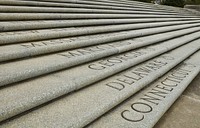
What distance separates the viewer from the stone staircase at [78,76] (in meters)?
2.24

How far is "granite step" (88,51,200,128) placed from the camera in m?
2.48

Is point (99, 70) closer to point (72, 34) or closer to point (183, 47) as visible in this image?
point (72, 34)

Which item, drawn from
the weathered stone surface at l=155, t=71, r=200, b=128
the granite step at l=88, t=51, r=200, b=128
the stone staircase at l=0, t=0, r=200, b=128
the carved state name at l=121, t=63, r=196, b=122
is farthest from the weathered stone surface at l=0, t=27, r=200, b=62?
the weathered stone surface at l=155, t=71, r=200, b=128

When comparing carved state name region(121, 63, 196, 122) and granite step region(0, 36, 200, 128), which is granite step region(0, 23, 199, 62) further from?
carved state name region(121, 63, 196, 122)

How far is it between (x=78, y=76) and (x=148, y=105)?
0.82m

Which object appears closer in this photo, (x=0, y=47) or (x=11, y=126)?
(x=11, y=126)

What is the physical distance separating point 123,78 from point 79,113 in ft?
3.90

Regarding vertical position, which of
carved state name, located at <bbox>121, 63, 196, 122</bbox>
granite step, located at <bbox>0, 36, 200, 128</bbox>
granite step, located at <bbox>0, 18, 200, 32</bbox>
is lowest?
carved state name, located at <bbox>121, 63, 196, 122</bbox>

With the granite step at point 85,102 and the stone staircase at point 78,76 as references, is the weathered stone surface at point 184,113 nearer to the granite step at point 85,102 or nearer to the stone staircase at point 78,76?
the stone staircase at point 78,76

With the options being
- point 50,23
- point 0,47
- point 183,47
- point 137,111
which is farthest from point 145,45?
point 0,47

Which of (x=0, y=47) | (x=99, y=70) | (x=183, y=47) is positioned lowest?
(x=183, y=47)

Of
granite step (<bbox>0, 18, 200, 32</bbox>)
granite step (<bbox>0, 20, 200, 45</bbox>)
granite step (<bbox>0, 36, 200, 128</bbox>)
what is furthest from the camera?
granite step (<bbox>0, 18, 200, 32</bbox>)

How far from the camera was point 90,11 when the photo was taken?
21.2 ft

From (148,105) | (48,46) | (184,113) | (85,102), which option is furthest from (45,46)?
(184,113)
